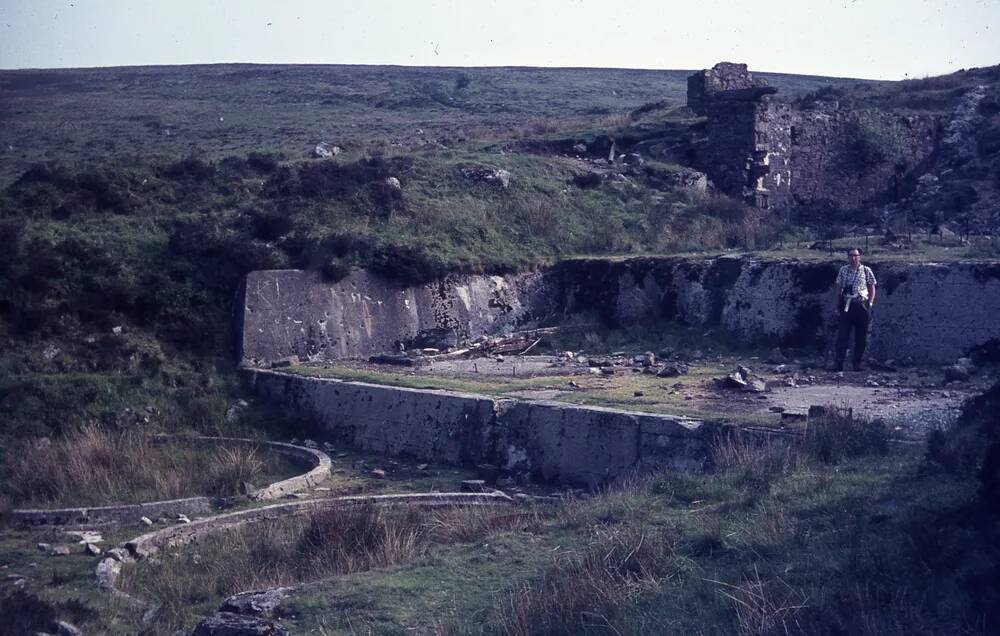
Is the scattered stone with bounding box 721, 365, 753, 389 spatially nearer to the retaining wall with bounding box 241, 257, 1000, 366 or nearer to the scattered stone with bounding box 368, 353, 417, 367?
the retaining wall with bounding box 241, 257, 1000, 366

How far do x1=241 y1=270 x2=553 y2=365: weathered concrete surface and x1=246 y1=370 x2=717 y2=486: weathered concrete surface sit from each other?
4.68 ft

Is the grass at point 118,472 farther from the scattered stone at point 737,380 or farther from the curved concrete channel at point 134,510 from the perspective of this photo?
the scattered stone at point 737,380

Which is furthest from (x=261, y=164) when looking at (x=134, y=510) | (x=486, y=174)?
(x=134, y=510)

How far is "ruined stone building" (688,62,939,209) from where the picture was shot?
74.0ft

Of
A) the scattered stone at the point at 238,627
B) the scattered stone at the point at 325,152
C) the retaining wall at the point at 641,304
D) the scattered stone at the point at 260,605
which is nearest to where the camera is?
the scattered stone at the point at 238,627

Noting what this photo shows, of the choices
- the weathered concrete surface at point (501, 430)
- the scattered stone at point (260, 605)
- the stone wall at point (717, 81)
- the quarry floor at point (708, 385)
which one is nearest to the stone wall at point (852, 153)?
the stone wall at point (717, 81)

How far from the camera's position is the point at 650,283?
55.6 ft

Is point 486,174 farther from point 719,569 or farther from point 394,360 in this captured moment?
point 719,569

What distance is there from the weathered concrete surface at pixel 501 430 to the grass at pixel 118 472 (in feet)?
4.15

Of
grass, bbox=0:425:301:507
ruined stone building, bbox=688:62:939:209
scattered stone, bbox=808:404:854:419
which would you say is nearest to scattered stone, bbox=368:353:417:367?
grass, bbox=0:425:301:507

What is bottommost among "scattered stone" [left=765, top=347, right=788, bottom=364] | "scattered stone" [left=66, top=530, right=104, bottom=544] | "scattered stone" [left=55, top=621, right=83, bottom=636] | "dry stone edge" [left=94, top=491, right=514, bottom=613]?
"scattered stone" [left=66, top=530, right=104, bottom=544]

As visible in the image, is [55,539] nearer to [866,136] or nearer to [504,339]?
[504,339]

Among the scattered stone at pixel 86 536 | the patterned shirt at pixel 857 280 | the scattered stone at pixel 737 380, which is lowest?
the scattered stone at pixel 86 536

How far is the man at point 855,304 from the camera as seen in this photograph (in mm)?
12992
